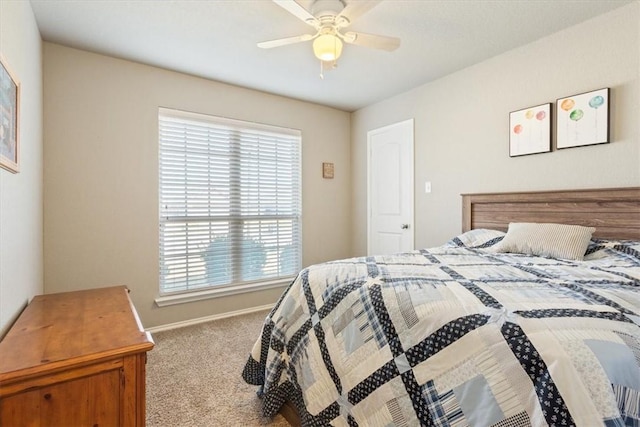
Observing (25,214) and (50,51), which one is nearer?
(25,214)

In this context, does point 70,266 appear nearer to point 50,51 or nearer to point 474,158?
point 50,51

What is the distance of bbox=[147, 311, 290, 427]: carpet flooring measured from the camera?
1675mm

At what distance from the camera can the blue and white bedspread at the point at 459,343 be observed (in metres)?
0.78

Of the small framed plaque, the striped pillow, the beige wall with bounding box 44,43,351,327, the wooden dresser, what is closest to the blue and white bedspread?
the striped pillow

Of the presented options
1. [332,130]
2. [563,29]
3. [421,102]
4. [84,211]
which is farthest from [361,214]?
[84,211]

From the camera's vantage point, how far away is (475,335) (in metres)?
0.95

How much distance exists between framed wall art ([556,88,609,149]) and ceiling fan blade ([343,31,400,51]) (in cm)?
140

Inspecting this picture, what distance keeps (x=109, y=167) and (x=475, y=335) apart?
9.79ft

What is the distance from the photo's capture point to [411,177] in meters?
3.46

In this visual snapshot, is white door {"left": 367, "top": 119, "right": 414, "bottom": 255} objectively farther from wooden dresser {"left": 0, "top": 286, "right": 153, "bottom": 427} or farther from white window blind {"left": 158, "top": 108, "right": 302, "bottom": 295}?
wooden dresser {"left": 0, "top": 286, "right": 153, "bottom": 427}

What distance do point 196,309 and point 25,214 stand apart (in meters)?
1.70

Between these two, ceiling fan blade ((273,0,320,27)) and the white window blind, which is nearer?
ceiling fan blade ((273,0,320,27))

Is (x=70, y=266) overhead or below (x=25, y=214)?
below

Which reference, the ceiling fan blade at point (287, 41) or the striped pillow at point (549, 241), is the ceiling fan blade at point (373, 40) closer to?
the ceiling fan blade at point (287, 41)
